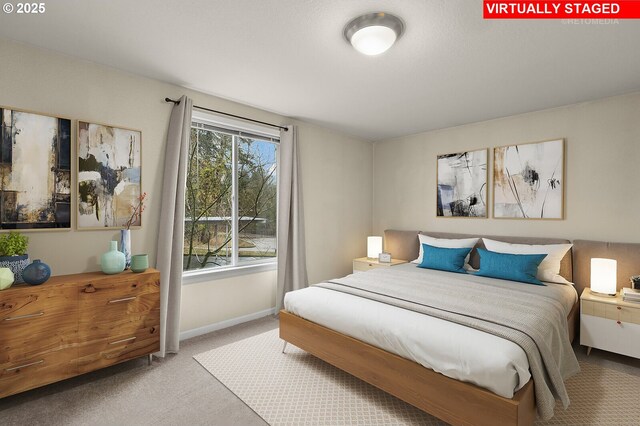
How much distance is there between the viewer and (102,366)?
237cm

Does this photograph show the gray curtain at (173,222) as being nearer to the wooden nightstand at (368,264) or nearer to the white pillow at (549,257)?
the wooden nightstand at (368,264)

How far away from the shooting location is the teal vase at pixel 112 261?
2484mm

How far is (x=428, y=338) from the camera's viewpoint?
1921 mm

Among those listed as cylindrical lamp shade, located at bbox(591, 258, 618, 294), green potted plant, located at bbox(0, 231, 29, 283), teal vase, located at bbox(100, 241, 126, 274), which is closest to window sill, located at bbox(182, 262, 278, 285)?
teal vase, located at bbox(100, 241, 126, 274)

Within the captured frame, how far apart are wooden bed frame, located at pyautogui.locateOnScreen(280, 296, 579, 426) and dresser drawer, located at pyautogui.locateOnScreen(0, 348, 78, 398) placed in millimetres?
1691

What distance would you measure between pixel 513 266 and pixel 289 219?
2.57 m

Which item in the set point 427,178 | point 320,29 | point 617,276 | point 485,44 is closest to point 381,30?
point 320,29

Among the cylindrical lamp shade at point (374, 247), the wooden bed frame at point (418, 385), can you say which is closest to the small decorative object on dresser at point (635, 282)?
the wooden bed frame at point (418, 385)

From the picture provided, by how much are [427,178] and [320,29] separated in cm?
310

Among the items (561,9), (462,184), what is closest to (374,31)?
(561,9)

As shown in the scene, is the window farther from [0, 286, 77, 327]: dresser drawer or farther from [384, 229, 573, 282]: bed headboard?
[384, 229, 573, 282]: bed headboard

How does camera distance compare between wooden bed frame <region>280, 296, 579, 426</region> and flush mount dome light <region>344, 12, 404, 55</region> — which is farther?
flush mount dome light <region>344, 12, 404, 55</region>

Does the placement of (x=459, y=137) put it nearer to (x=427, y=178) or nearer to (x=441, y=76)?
(x=427, y=178)

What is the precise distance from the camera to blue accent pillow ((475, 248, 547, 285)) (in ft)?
10.3
